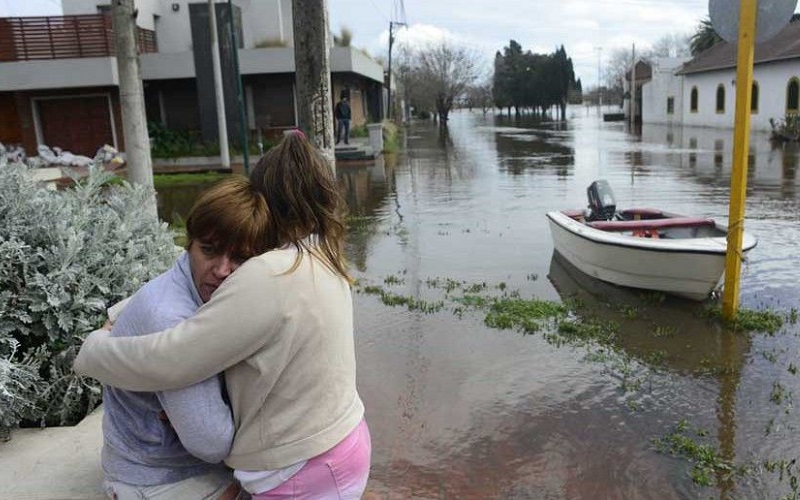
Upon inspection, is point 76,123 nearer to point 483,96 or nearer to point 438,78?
point 438,78

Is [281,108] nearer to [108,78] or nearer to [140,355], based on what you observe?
[108,78]

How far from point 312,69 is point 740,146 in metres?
3.92

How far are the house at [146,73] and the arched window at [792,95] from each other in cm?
2162

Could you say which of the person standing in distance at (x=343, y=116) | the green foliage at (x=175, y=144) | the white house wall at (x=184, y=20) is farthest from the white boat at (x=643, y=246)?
the white house wall at (x=184, y=20)

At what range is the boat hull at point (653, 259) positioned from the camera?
7.28 meters

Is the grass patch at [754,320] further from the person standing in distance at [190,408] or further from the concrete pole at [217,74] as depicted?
the concrete pole at [217,74]

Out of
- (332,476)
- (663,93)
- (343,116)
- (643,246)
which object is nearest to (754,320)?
(643,246)

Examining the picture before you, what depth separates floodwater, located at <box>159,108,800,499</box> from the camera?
4.23 m

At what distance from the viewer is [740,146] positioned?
21.2 feet

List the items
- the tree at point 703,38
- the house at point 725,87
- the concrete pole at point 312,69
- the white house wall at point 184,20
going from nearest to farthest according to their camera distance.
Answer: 1. the concrete pole at point 312,69
2. the white house wall at point 184,20
3. the house at point 725,87
4. the tree at point 703,38

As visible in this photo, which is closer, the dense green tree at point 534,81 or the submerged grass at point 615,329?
the submerged grass at point 615,329

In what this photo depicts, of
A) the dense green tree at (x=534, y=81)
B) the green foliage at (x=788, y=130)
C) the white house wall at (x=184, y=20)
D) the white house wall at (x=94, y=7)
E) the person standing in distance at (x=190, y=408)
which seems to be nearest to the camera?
the person standing in distance at (x=190, y=408)

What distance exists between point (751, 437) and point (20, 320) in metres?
4.41

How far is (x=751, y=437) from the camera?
186 inches
